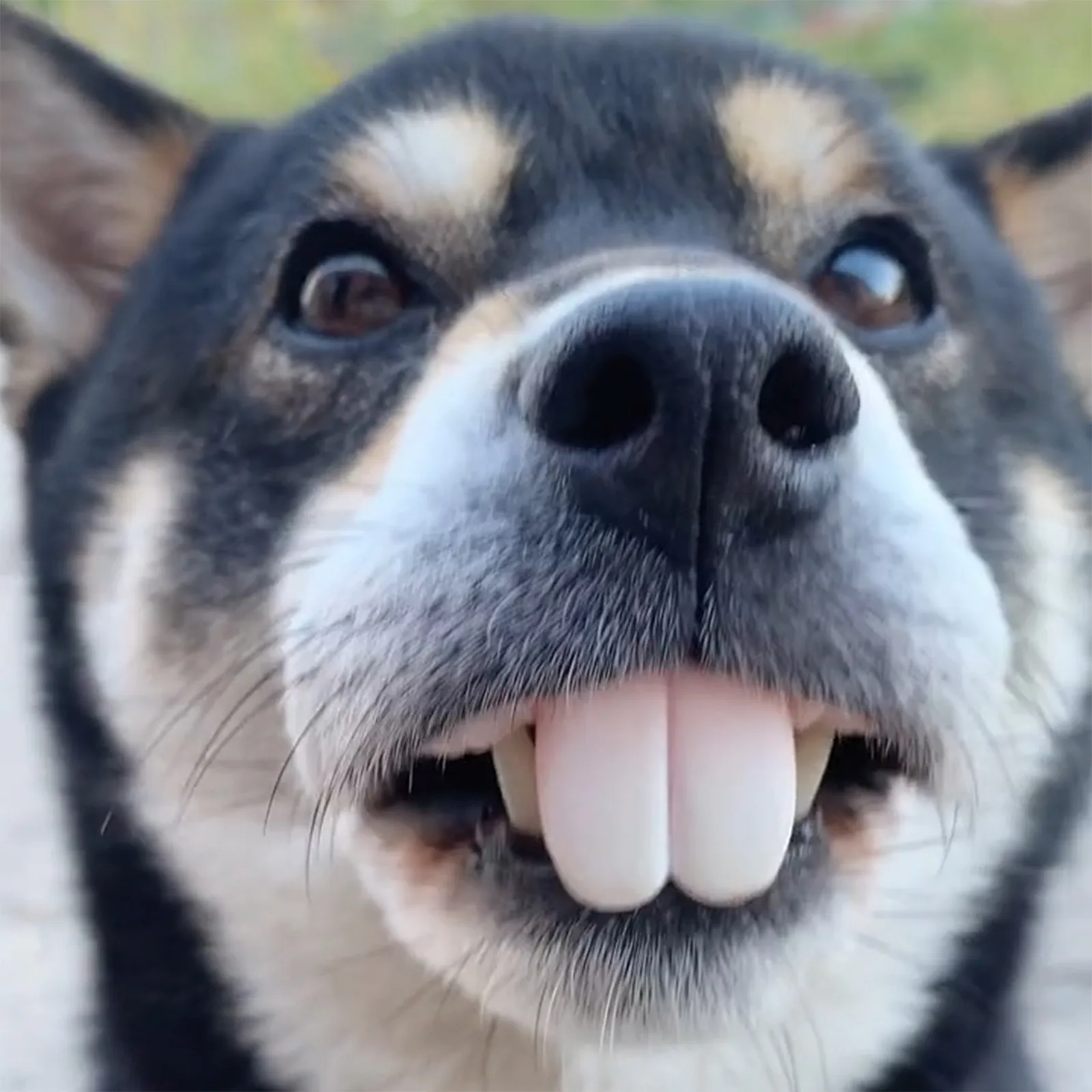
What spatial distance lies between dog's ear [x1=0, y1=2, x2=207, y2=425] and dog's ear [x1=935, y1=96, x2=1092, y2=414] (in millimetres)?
712

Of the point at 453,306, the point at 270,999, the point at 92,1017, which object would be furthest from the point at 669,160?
the point at 92,1017

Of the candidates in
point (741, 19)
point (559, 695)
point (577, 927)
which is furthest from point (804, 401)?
point (741, 19)

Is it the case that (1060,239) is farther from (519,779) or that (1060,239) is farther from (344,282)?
(519,779)

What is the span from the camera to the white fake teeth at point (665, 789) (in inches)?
32.5

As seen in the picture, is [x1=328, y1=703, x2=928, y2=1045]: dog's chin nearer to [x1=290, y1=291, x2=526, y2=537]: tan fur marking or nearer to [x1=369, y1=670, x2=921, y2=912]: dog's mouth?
[x1=369, y1=670, x2=921, y2=912]: dog's mouth

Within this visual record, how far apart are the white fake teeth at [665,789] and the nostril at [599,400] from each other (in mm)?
145

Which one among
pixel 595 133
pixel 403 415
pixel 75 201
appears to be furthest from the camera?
pixel 75 201

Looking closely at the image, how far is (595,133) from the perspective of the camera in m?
1.16

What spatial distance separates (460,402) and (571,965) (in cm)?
33

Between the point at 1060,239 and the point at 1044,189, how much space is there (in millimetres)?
56

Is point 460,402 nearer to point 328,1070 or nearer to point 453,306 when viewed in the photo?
point 453,306

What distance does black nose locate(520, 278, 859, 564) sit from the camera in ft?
2.56

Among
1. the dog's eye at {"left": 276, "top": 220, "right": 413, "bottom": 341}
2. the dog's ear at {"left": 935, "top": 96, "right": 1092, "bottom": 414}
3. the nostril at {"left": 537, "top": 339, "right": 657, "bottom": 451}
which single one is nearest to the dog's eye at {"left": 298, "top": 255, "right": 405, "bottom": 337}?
the dog's eye at {"left": 276, "top": 220, "right": 413, "bottom": 341}

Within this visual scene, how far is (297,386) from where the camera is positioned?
114cm
